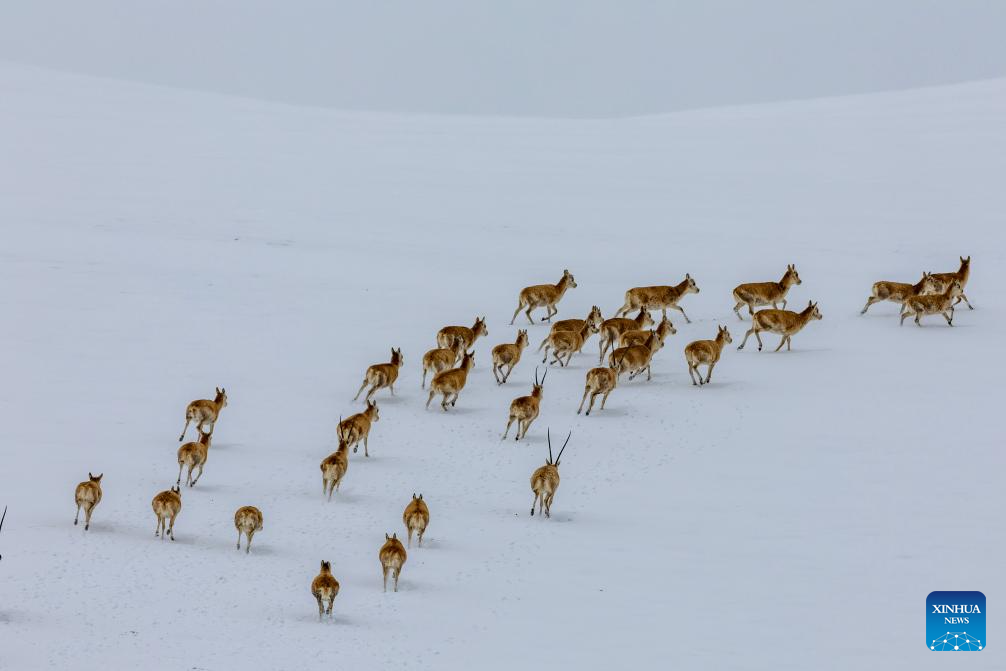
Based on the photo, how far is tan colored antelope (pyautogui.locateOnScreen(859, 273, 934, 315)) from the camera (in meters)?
25.9

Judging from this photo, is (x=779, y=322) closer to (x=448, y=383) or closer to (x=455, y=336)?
(x=455, y=336)

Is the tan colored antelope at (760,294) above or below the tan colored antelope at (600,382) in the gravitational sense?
above

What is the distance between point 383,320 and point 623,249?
10.0 metres

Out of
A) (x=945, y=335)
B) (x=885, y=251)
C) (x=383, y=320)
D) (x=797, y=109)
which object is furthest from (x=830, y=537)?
(x=797, y=109)

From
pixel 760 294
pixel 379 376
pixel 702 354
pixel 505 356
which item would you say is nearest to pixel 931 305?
pixel 760 294

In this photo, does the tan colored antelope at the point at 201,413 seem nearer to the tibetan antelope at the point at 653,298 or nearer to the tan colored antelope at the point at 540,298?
the tan colored antelope at the point at 540,298

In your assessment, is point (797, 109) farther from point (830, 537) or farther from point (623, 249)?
point (830, 537)

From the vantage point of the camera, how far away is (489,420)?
1989cm

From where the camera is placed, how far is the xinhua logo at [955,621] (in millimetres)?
12578

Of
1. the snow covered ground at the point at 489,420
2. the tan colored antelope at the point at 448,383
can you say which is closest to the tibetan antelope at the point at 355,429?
the snow covered ground at the point at 489,420

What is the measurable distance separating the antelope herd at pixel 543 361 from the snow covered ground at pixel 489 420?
1.22 feet

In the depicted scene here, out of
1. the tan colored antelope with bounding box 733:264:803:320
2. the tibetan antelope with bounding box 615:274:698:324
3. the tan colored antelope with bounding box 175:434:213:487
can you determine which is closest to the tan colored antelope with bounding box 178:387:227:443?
the tan colored antelope with bounding box 175:434:213:487

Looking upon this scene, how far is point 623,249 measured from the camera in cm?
3428

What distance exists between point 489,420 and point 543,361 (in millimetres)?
3792
